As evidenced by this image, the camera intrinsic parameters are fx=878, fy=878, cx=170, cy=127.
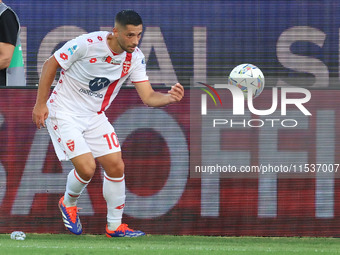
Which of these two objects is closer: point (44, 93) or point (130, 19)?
point (130, 19)

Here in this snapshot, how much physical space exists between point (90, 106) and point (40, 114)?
34 centimetres

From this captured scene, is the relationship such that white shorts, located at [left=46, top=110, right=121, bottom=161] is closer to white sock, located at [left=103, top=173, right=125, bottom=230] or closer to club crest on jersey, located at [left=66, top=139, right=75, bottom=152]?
club crest on jersey, located at [left=66, top=139, right=75, bottom=152]

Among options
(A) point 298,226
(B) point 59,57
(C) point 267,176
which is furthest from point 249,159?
(B) point 59,57

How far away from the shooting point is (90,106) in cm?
570

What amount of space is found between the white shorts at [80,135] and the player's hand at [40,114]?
0.13 metres

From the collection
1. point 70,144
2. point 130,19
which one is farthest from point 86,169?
point 130,19

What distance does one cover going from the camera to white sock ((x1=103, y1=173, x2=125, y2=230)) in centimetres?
573

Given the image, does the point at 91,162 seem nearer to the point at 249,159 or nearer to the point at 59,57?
the point at 59,57

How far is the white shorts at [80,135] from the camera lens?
5.61m

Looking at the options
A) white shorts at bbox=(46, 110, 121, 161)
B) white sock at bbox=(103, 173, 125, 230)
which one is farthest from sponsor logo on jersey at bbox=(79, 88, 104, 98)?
white sock at bbox=(103, 173, 125, 230)

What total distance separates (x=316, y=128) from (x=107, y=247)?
1.70 metres

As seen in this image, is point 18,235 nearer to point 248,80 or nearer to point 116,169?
point 116,169

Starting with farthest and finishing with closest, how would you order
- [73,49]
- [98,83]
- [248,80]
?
[248,80]
[98,83]
[73,49]

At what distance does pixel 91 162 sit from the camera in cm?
561
